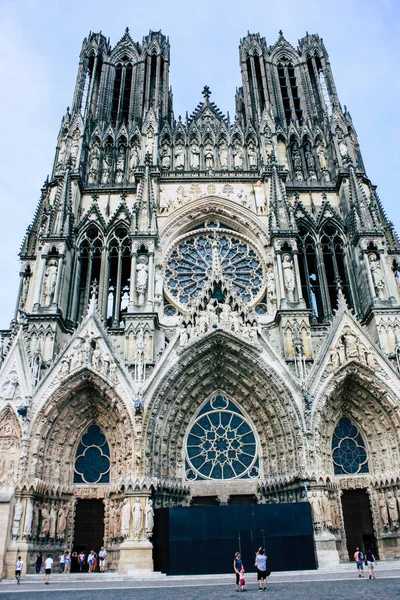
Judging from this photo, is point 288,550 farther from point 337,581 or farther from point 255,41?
point 255,41

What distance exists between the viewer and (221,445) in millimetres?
17266

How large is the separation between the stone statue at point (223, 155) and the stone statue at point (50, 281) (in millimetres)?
9528

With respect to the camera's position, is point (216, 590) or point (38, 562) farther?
point (38, 562)

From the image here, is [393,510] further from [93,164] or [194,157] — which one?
[93,164]

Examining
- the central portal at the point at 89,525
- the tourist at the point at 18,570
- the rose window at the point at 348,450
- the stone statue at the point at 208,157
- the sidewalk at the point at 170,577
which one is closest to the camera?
the sidewalk at the point at 170,577

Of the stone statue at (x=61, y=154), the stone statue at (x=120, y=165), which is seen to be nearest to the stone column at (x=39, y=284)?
the stone statue at (x=61, y=154)

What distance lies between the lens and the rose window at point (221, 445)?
16.9 m

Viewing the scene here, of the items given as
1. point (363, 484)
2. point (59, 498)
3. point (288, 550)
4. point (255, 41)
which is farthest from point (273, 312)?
point (255, 41)

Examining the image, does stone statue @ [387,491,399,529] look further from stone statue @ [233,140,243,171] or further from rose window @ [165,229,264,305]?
stone statue @ [233,140,243,171]

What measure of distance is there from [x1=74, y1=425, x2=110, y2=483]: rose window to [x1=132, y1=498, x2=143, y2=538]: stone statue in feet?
7.00

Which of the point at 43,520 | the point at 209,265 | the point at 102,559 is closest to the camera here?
the point at 43,520

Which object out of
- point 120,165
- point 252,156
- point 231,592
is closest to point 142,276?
point 120,165

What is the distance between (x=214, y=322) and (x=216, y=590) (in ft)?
30.8

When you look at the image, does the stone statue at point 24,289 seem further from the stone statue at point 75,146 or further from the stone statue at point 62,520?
the stone statue at point 62,520
